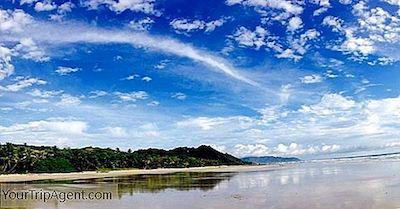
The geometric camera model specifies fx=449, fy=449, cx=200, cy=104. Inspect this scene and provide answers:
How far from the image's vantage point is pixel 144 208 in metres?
26.3

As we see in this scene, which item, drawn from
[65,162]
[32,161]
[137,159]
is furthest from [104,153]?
[32,161]

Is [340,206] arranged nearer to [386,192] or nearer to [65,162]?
[386,192]

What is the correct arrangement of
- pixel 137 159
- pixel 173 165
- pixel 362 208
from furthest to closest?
pixel 173 165
pixel 137 159
pixel 362 208

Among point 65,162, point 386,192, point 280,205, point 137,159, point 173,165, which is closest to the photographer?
point 280,205

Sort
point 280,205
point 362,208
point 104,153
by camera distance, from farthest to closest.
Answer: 1. point 104,153
2. point 280,205
3. point 362,208

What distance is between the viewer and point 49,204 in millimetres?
28953

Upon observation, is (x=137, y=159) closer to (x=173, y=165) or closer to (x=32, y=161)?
(x=173, y=165)

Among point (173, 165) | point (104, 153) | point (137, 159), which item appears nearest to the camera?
point (104, 153)

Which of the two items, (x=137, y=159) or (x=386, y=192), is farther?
(x=137, y=159)

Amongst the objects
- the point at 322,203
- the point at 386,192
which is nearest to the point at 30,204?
the point at 322,203

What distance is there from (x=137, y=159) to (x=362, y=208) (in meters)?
113

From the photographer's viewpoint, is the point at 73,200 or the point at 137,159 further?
the point at 137,159

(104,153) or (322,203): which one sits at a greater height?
(104,153)

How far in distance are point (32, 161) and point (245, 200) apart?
75762mm
